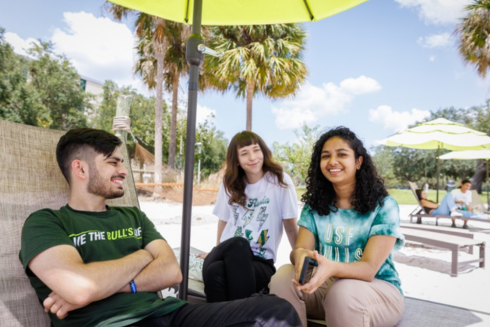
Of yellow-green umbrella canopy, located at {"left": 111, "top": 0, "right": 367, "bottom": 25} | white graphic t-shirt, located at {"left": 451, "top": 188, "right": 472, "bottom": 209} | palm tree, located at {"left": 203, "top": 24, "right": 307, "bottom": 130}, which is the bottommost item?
white graphic t-shirt, located at {"left": 451, "top": 188, "right": 472, "bottom": 209}

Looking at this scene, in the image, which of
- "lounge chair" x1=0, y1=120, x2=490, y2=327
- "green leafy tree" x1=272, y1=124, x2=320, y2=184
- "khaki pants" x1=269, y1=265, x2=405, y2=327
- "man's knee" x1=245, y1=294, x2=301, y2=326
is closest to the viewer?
"man's knee" x1=245, y1=294, x2=301, y2=326

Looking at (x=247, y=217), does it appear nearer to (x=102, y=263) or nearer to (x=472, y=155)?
(x=102, y=263)

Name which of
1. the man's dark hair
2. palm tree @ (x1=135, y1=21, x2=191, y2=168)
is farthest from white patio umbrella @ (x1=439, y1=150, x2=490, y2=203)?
the man's dark hair

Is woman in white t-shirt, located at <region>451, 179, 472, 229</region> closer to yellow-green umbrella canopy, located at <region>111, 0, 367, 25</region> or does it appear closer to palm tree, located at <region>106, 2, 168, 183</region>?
yellow-green umbrella canopy, located at <region>111, 0, 367, 25</region>

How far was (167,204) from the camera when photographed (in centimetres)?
1185

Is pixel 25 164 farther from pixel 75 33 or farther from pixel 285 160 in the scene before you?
pixel 75 33

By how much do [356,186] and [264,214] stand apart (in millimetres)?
659

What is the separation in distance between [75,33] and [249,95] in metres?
61.8

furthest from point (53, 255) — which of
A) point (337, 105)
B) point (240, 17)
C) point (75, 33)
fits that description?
point (337, 105)

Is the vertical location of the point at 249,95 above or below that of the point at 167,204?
above

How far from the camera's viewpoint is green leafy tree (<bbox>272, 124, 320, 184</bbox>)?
1587 cm

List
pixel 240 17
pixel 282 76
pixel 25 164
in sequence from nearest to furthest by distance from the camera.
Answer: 1. pixel 25 164
2. pixel 240 17
3. pixel 282 76

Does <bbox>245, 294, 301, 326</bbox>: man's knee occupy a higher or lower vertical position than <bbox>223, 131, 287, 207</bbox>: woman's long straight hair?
lower

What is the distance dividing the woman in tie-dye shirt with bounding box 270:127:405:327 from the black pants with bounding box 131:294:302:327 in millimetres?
202
